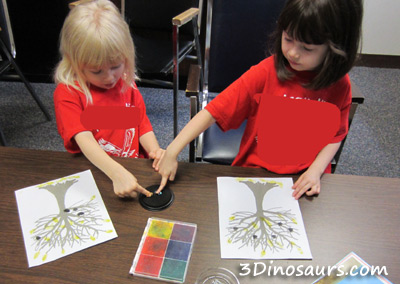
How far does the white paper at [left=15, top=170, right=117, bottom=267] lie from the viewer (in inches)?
23.5

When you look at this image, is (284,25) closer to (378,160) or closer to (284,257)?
(284,257)

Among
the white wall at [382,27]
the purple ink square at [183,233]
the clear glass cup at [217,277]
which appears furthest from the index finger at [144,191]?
the white wall at [382,27]

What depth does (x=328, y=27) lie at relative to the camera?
0.73 m

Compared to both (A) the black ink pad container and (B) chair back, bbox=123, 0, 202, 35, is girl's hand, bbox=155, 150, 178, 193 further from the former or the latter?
(B) chair back, bbox=123, 0, 202, 35

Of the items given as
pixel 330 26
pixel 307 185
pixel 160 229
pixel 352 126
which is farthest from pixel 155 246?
pixel 352 126

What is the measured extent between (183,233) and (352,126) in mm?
1850

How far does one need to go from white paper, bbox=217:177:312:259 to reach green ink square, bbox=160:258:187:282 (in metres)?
0.08

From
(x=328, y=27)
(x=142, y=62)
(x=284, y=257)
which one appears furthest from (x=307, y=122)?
(x=142, y=62)

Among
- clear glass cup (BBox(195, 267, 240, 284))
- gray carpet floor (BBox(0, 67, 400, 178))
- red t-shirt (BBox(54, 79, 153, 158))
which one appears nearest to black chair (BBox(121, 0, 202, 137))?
gray carpet floor (BBox(0, 67, 400, 178))

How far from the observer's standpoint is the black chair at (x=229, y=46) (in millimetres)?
1213

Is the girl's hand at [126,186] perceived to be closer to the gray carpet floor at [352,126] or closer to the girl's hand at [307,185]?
the girl's hand at [307,185]

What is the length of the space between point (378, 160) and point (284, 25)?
1.42 metres

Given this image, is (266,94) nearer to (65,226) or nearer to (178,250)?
(178,250)

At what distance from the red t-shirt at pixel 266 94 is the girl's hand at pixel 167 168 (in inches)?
8.2
